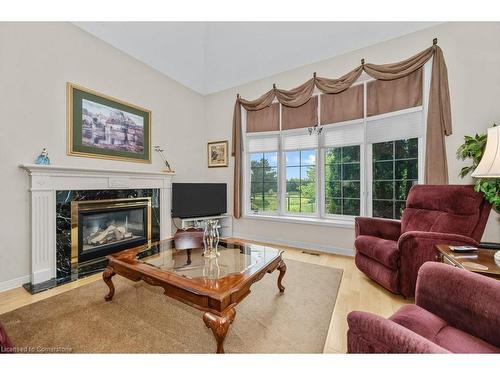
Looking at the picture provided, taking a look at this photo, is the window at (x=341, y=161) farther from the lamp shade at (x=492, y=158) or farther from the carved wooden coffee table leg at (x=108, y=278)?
the carved wooden coffee table leg at (x=108, y=278)

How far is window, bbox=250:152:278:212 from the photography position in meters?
3.96

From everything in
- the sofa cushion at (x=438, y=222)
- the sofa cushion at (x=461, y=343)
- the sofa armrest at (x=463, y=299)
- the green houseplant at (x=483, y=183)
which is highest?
the green houseplant at (x=483, y=183)

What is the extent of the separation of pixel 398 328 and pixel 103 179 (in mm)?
3256

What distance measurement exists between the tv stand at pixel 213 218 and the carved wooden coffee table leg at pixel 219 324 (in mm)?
2537

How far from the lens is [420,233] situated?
184cm

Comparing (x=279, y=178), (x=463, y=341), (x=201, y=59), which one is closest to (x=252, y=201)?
(x=279, y=178)

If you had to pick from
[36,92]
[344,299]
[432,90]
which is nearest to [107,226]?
[36,92]

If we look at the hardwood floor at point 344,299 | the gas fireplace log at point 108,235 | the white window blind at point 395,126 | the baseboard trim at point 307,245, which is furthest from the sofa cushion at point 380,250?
the gas fireplace log at point 108,235

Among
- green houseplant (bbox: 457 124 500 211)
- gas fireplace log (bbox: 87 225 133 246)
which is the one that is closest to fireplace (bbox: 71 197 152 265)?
gas fireplace log (bbox: 87 225 133 246)

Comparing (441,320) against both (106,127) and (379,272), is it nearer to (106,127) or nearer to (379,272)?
(379,272)

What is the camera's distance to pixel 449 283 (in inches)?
41.8

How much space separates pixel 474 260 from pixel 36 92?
417 cm

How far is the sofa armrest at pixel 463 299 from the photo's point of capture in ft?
3.04

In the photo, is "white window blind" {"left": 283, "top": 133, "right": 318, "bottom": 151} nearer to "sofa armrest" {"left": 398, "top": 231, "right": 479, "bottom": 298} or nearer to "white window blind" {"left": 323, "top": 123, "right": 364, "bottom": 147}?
"white window blind" {"left": 323, "top": 123, "right": 364, "bottom": 147}
